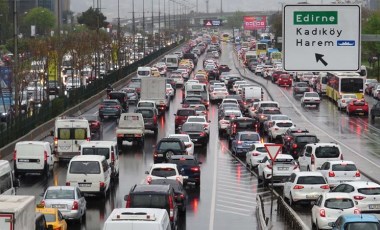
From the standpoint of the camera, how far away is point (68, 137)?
50.2 meters

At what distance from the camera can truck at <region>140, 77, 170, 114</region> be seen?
7775 cm

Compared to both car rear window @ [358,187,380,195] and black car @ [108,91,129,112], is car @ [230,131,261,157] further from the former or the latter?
black car @ [108,91,129,112]

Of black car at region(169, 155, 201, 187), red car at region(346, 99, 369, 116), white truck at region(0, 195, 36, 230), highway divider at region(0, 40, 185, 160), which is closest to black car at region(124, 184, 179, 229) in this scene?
white truck at region(0, 195, 36, 230)

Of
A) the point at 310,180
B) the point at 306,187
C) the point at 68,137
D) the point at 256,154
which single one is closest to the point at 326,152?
the point at 256,154

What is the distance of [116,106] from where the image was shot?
73000mm

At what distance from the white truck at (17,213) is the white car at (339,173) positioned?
18677 mm

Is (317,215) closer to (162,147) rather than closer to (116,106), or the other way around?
(162,147)

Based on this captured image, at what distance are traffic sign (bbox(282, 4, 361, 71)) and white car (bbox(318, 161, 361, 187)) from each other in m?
14.2

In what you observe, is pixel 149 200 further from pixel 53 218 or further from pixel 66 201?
pixel 66 201

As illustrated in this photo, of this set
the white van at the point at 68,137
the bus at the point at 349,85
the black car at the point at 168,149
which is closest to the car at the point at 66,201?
the black car at the point at 168,149

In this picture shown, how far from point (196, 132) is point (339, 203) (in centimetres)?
2709

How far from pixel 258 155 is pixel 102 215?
1347 centimetres

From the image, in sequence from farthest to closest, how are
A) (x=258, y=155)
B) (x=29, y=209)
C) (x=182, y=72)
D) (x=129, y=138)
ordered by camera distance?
(x=182, y=72) < (x=129, y=138) < (x=258, y=155) < (x=29, y=209)

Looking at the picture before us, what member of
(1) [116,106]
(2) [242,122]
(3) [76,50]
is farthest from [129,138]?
(3) [76,50]
